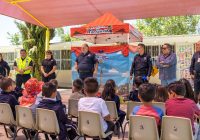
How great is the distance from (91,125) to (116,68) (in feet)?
17.3

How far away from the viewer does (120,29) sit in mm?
8555

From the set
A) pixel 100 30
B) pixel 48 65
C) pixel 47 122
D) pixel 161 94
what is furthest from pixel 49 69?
pixel 47 122

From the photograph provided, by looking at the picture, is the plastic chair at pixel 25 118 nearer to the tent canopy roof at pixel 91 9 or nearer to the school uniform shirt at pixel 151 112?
the school uniform shirt at pixel 151 112

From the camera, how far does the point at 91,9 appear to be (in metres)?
10.1

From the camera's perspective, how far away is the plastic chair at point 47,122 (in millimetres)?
3891

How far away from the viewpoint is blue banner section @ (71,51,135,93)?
883 cm

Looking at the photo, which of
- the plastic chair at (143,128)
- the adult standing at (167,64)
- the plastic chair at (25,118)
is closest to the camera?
the plastic chair at (143,128)

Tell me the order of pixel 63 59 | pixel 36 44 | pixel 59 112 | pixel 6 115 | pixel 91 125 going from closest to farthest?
1. pixel 91 125
2. pixel 59 112
3. pixel 6 115
4. pixel 36 44
5. pixel 63 59

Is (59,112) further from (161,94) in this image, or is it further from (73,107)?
(161,94)

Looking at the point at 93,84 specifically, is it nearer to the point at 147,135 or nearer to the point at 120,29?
the point at 147,135

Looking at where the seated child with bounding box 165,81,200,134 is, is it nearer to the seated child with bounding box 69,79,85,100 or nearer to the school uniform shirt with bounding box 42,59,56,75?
the seated child with bounding box 69,79,85,100

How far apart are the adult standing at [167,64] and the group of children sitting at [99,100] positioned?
2081 millimetres

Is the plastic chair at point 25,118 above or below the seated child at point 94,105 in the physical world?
below

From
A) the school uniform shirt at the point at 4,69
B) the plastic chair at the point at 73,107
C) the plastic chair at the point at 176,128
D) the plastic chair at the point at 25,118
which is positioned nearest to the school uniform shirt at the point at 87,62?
the school uniform shirt at the point at 4,69
